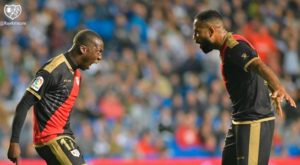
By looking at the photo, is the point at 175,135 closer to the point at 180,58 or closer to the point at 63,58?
the point at 180,58

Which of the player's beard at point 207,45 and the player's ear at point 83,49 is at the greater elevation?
the player's ear at point 83,49

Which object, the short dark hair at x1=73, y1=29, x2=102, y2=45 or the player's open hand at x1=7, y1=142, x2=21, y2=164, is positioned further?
the short dark hair at x1=73, y1=29, x2=102, y2=45

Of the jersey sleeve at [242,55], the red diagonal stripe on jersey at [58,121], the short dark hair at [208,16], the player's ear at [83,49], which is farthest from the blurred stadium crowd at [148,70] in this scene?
the jersey sleeve at [242,55]

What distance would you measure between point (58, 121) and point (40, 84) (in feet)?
1.37

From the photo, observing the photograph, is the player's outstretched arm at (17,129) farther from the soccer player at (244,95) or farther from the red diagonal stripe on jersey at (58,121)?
the soccer player at (244,95)

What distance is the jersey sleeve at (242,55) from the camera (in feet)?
19.4

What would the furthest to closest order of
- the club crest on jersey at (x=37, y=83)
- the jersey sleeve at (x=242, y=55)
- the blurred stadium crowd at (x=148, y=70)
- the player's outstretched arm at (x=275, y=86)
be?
the blurred stadium crowd at (x=148, y=70)
the club crest on jersey at (x=37, y=83)
the jersey sleeve at (x=242, y=55)
the player's outstretched arm at (x=275, y=86)

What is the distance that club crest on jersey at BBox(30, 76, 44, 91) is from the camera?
6047 mm

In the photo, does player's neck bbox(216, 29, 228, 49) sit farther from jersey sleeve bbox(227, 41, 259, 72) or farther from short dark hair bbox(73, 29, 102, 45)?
short dark hair bbox(73, 29, 102, 45)

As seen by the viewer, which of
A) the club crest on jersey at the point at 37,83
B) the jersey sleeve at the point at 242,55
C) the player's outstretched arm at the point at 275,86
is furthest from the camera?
the club crest on jersey at the point at 37,83

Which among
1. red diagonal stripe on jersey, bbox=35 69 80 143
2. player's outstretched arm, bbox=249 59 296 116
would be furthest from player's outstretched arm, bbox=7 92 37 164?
player's outstretched arm, bbox=249 59 296 116

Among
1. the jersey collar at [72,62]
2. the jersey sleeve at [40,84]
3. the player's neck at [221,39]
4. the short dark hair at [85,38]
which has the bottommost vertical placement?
the jersey sleeve at [40,84]

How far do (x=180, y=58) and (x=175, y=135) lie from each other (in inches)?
76.4

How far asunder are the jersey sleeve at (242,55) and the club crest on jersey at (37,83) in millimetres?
1608
